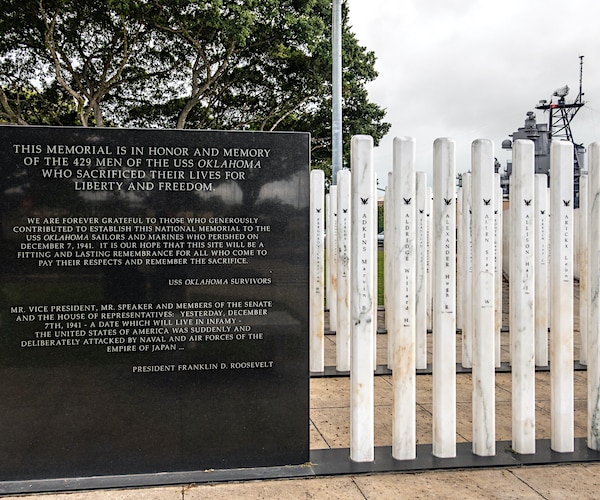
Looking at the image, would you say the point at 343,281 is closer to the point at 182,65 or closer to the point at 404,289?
the point at 404,289

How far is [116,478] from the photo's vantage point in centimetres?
421

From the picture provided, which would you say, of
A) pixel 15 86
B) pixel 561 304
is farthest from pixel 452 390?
pixel 15 86

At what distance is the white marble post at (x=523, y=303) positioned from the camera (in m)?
4.62

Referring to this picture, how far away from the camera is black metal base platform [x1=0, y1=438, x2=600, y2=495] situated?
4129 millimetres

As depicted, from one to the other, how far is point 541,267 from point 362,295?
3210 millimetres

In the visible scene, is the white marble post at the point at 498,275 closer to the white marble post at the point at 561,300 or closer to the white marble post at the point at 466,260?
the white marble post at the point at 466,260

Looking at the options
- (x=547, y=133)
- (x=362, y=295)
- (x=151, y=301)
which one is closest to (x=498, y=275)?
(x=362, y=295)

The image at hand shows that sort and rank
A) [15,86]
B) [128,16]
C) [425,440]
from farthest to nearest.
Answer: [15,86], [128,16], [425,440]

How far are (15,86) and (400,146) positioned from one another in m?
21.0

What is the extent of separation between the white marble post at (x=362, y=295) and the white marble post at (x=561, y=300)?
146cm

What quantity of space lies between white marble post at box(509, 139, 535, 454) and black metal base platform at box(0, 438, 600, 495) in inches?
8.5

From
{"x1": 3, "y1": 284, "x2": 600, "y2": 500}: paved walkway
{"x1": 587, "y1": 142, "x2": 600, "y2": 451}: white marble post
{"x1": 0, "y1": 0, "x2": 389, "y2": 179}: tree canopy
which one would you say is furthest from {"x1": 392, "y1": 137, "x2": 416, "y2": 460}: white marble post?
{"x1": 0, "y1": 0, "x2": 389, "y2": 179}: tree canopy

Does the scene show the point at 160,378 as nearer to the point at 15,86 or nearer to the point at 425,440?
the point at 425,440

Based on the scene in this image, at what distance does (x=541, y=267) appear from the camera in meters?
6.76
